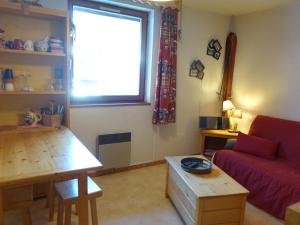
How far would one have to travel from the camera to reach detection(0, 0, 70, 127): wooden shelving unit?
2287 mm

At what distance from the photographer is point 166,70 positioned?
128 inches

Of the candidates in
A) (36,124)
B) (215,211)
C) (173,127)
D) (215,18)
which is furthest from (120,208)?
(215,18)

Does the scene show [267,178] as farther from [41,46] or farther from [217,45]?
[41,46]

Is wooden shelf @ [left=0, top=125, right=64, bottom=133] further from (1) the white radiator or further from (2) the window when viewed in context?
→ (1) the white radiator

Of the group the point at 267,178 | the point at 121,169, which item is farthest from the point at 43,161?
the point at 267,178

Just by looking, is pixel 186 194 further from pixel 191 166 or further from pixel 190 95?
pixel 190 95

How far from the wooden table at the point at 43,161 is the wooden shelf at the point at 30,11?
110cm

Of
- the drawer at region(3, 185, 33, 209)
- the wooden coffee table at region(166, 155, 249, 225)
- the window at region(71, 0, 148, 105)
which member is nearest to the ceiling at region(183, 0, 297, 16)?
the window at region(71, 0, 148, 105)

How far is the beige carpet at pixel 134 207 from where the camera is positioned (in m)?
2.17

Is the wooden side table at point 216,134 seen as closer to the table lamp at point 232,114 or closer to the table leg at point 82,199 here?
the table lamp at point 232,114

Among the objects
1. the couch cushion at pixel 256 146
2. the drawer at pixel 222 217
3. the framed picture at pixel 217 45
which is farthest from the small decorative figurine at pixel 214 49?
the drawer at pixel 222 217

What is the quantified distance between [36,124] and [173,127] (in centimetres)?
191

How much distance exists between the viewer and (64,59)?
2492 mm

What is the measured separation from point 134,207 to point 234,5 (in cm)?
285
